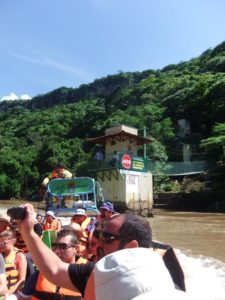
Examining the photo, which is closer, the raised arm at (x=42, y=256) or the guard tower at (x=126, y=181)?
the raised arm at (x=42, y=256)

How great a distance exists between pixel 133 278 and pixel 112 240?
92cm

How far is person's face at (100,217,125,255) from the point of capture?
220 cm

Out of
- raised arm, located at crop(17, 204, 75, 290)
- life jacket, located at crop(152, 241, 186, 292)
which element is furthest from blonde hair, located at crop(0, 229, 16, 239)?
life jacket, located at crop(152, 241, 186, 292)

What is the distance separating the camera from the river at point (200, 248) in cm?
827

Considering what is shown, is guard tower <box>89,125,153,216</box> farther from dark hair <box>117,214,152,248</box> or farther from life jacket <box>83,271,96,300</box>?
life jacket <box>83,271,96,300</box>

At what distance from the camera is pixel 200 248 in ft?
48.0

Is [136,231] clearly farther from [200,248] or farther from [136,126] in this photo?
[136,126]

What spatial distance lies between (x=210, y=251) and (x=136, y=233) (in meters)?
12.4

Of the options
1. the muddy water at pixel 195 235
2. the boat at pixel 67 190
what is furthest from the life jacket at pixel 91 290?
the muddy water at pixel 195 235

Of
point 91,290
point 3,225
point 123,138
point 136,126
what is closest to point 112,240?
point 91,290

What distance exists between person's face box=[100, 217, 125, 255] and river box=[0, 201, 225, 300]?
0.85 meters

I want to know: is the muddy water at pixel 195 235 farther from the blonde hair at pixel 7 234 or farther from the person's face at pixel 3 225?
the blonde hair at pixel 7 234

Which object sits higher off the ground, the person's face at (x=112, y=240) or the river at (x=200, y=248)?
the person's face at (x=112, y=240)

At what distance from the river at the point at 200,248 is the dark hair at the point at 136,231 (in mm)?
760
